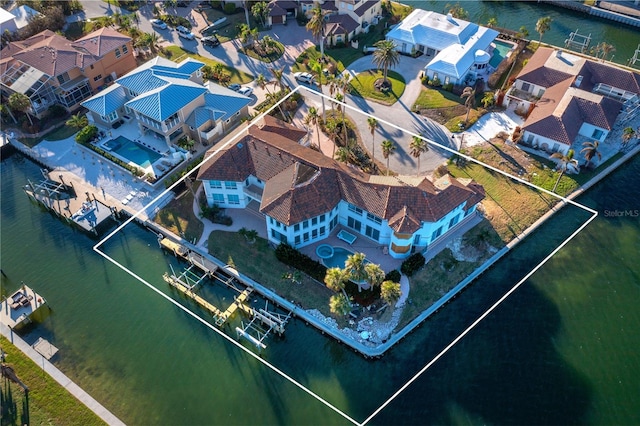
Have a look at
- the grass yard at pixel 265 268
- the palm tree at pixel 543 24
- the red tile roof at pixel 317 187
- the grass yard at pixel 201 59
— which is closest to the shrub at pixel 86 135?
the grass yard at pixel 201 59

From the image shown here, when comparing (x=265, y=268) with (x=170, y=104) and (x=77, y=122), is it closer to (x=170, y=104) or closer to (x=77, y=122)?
(x=170, y=104)

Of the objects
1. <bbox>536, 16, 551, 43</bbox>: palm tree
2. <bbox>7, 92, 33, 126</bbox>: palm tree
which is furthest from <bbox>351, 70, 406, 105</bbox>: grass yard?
<bbox>7, 92, 33, 126</bbox>: palm tree

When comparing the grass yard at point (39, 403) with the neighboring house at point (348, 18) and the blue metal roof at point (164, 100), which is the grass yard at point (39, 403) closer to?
the blue metal roof at point (164, 100)

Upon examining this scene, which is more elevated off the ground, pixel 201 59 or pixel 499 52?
pixel 499 52

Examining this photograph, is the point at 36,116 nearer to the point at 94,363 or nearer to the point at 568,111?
the point at 94,363

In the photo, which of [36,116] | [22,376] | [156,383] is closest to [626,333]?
[156,383]

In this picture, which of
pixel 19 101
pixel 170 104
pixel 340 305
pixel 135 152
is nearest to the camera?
pixel 340 305

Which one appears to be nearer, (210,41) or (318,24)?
(318,24)

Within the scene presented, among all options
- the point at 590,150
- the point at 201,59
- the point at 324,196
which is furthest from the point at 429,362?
the point at 201,59
